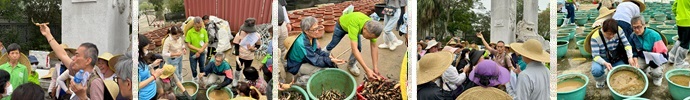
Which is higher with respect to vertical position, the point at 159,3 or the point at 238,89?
the point at 159,3

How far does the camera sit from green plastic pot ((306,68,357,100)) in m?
5.02

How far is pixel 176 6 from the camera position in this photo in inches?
214

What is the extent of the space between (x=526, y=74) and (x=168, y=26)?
256 cm

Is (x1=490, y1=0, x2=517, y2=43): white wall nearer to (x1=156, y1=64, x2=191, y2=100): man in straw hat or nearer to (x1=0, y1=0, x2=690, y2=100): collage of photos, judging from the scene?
(x1=0, y1=0, x2=690, y2=100): collage of photos

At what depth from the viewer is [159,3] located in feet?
18.0

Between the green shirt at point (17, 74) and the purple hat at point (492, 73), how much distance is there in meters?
3.51

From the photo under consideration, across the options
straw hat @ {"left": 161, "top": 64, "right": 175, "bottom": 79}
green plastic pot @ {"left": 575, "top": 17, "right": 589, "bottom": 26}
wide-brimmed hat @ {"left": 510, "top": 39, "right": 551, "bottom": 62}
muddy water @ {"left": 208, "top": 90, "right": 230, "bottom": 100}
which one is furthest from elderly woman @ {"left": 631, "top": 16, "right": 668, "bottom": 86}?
straw hat @ {"left": 161, "top": 64, "right": 175, "bottom": 79}

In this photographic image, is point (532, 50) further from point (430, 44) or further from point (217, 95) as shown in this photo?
point (217, 95)

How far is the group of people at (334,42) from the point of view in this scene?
4902 mm

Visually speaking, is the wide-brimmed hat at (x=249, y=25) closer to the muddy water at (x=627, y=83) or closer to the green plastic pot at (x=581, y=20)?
the green plastic pot at (x=581, y=20)

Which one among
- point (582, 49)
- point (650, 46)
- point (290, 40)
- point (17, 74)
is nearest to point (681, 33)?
point (650, 46)

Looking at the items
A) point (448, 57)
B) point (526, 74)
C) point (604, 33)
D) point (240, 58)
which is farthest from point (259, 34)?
point (604, 33)

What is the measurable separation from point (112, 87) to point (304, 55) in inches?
61.2

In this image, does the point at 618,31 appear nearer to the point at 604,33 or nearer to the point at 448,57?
the point at 604,33
